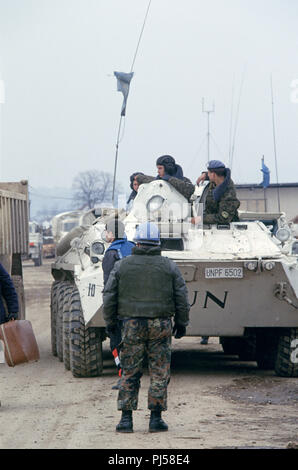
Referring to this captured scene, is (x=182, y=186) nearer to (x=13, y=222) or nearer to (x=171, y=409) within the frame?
(x=13, y=222)

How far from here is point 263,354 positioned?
12.6 meters

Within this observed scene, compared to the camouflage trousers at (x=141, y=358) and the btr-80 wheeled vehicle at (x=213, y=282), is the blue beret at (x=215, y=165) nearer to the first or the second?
the btr-80 wheeled vehicle at (x=213, y=282)

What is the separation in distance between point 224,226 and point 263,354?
159 centimetres

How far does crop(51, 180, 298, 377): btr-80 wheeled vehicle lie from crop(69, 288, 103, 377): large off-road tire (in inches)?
0.4

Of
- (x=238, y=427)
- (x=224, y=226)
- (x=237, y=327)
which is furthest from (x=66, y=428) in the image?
(x=224, y=226)

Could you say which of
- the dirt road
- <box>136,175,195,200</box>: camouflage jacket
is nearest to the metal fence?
the dirt road

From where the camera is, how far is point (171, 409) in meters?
9.20

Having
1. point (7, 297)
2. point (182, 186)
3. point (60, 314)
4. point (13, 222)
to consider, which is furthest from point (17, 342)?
point (13, 222)

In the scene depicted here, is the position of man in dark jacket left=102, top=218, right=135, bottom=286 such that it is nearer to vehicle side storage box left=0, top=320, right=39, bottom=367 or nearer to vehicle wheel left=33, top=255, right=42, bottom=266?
vehicle side storage box left=0, top=320, right=39, bottom=367

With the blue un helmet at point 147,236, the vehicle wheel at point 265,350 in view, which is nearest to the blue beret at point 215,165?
the vehicle wheel at point 265,350

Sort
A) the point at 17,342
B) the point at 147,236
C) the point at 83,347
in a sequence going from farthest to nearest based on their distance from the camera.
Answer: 1. the point at 83,347
2. the point at 17,342
3. the point at 147,236

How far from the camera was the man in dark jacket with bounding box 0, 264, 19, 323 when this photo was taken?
31.5 feet

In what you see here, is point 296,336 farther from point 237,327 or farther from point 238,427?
point 238,427

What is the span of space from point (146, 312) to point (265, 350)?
4705mm
